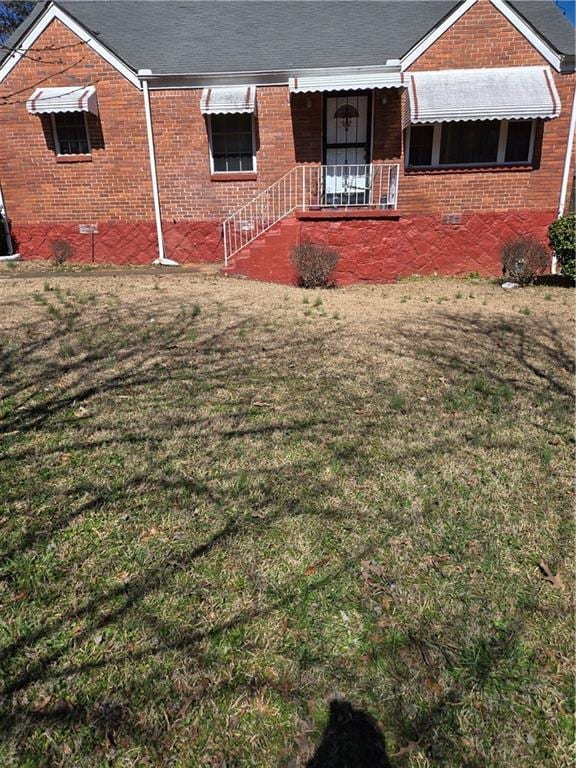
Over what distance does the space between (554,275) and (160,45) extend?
10.6 metres

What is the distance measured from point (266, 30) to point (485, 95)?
239 inches

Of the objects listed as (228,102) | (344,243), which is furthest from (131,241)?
(344,243)

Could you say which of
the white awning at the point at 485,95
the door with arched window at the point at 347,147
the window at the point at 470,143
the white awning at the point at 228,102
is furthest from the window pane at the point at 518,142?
the white awning at the point at 228,102

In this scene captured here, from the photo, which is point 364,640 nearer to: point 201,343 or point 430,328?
point 201,343

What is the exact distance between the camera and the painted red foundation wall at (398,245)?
32.2 feet

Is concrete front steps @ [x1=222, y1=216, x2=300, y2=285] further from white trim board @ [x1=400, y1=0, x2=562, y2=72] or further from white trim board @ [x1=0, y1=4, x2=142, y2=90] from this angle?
white trim board @ [x1=0, y1=4, x2=142, y2=90]

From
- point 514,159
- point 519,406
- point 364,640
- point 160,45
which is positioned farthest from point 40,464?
point 160,45

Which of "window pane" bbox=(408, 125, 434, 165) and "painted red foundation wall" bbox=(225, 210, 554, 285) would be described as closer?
"painted red foundation wall" bbox=(225, 210, 554, 285)

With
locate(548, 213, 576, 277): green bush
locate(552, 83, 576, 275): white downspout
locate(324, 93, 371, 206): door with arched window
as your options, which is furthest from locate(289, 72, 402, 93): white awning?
locate(548, 213, 576, 277): green bush

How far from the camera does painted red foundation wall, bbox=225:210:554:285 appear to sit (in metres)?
9.82

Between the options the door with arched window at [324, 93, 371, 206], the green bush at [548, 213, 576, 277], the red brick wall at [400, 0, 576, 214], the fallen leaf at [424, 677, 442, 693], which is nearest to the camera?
the fallen leaf at [424, 677, 442, 693]

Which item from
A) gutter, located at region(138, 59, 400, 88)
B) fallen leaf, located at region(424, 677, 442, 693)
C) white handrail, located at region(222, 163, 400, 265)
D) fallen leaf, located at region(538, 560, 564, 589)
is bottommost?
fallen leaf, located at region(538, 560, 564, 589)

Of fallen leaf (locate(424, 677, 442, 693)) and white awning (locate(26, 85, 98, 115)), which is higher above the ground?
white awning (locate(26, 85, 98, 115))

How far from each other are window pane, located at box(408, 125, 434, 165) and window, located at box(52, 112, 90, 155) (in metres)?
7.35
